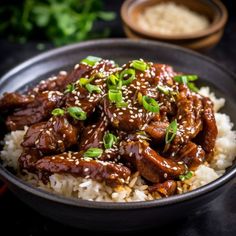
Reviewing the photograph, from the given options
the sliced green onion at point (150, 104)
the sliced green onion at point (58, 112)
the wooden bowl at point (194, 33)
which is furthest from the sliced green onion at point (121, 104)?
the wooden bowl at point (194, 33)

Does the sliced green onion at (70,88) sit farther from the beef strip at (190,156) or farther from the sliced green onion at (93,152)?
the beef strip at (190,156)

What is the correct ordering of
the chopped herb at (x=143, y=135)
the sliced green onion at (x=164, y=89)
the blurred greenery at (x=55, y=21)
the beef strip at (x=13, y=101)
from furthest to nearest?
the blurred greenery at (x=55, y=21)
the beef strip at (x=13, y=101)
the sliced green onion at (x=164, y=89)
the chopped herb at (x=143, y=135)

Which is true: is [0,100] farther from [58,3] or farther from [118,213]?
[58,3]

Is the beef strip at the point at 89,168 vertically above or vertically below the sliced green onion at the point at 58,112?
below

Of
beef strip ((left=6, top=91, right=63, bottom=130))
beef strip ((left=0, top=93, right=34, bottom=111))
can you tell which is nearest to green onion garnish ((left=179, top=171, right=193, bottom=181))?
beef strip ((left=6, top=91, right=63, bottom=130))

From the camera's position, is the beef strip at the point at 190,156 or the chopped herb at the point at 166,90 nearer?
the beef strip at the point at 190,156

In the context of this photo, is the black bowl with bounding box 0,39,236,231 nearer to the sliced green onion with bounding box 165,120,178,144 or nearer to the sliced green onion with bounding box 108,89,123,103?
the sliced green onion with bounding box 165,120,178,144
